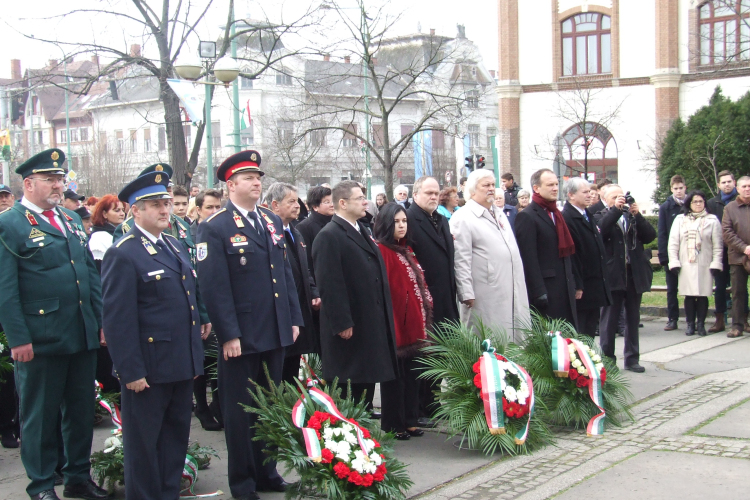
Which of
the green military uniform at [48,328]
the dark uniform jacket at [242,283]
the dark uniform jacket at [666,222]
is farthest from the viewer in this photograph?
the dark uniform jacket at [666,222]

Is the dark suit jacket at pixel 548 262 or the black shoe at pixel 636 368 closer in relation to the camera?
the dark suit jacket at pixel 548 262

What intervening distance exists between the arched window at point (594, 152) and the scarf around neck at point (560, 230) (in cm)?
3243

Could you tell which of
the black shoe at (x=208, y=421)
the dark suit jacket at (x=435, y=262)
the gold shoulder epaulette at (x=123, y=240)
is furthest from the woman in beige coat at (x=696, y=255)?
the gold shoulder epaulette at (x=123, y=240)

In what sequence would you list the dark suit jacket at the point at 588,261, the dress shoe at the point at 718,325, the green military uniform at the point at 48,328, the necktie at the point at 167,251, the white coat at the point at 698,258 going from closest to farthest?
the necktie at the point at 167,251 < the green military uniform at the point at 48,328 < the dark suit jacket at the point at 588,261 < the white coat at the point at 698,258 < the dress shoe at the point at 718,325

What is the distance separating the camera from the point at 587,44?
40.0 m

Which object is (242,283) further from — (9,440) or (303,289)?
(9,440)

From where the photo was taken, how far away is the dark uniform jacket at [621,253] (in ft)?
28.7

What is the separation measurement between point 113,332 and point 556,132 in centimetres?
3793

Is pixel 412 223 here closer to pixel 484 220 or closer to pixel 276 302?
pixel 484 220

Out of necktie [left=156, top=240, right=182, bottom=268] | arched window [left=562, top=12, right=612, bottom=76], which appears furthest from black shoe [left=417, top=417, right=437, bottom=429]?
A: arched window [left=562, top=12, right=612, bottom=76]

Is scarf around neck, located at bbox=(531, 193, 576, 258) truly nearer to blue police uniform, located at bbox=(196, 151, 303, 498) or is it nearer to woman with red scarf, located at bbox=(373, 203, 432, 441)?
woman with red scarf, located at bbox=(373, 203, 432, 441)

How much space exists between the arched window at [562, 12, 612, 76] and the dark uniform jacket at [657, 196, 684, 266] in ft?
96.5

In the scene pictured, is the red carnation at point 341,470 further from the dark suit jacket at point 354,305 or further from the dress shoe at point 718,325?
the dress shoe at point 718,325

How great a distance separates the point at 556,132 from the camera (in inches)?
1585
